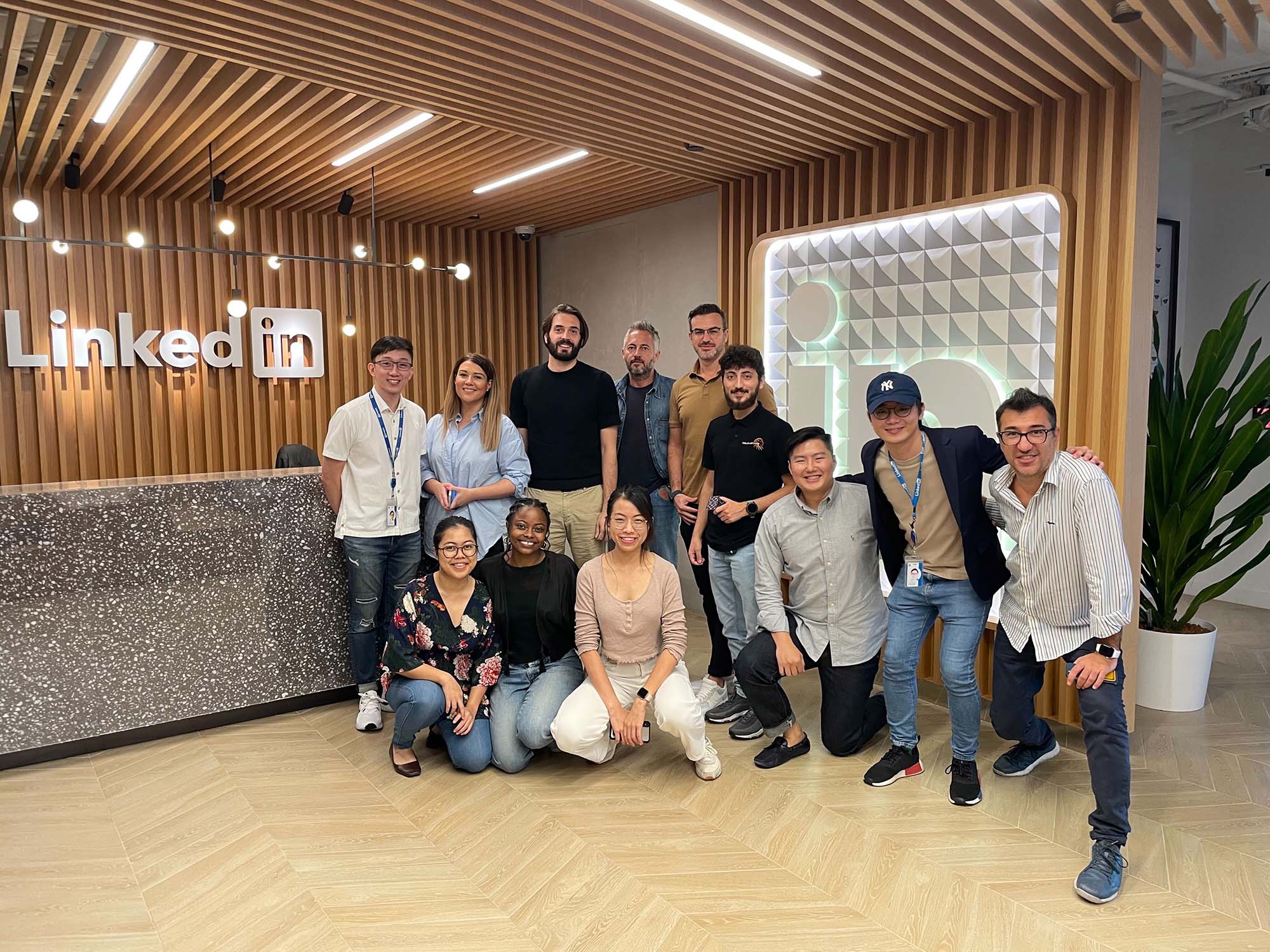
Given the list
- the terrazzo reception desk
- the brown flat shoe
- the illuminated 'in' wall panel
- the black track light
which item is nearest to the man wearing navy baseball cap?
the illuminated 'in' wall panel

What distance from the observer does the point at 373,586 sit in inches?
158

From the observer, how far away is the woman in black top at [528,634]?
353 centimetres

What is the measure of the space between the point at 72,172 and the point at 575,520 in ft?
13.5

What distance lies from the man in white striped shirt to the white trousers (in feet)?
3.67

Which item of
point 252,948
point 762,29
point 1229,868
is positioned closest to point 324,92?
point 762,29

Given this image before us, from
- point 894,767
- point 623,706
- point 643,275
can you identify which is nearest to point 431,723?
point 623,706

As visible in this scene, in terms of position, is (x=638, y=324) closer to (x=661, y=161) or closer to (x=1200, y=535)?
(x=661, y=161)

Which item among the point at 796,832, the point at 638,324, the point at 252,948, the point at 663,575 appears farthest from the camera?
the point at 638,324

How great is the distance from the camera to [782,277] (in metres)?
5.35

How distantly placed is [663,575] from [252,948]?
182 centimetres

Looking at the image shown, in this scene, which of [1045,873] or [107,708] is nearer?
[1045,873]

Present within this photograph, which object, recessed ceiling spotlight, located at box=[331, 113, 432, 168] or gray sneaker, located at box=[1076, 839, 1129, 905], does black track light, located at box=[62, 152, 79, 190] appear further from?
gray sneaker, located at box=[1076, 839, 1129, 905]

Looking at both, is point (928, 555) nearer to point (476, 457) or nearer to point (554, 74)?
point (476, 457)

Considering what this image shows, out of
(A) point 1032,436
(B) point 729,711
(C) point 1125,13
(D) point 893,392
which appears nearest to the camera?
(A) point 1032,436
